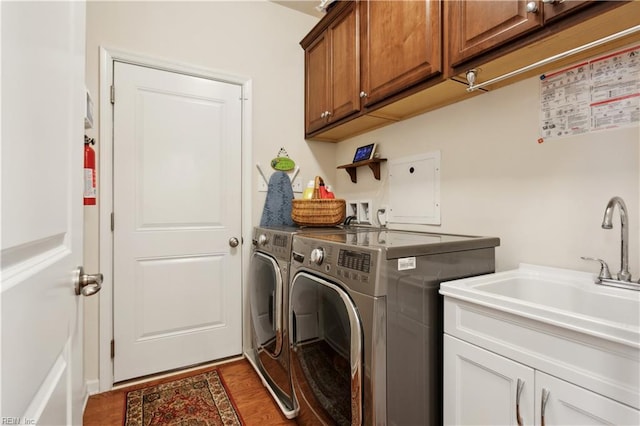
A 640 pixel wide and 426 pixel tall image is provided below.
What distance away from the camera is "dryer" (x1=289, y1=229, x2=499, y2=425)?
103cm

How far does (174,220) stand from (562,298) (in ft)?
7.21

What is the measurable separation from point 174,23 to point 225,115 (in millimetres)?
679

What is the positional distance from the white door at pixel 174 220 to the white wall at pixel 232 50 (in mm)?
131

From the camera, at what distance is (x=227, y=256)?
2.29 m

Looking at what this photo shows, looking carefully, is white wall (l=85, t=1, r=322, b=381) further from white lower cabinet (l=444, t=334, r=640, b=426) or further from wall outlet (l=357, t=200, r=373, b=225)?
white lower cabinet (l=444, t=334, r=640, b=426)

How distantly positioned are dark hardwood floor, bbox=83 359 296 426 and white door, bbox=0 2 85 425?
115 cm

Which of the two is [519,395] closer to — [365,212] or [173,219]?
[365,212]

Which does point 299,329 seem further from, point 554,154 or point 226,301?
point 554,154

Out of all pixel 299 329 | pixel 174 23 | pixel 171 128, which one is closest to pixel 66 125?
pixel 299 329

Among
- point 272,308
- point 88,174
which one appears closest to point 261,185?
point 272,308

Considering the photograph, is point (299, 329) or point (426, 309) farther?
point (299, 329)

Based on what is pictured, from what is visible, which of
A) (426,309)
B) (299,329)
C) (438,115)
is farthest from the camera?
(438,115)

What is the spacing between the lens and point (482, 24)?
1188 millimetres

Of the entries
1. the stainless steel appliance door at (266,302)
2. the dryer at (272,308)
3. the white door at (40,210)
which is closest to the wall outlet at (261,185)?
the dryer at (272,308)
